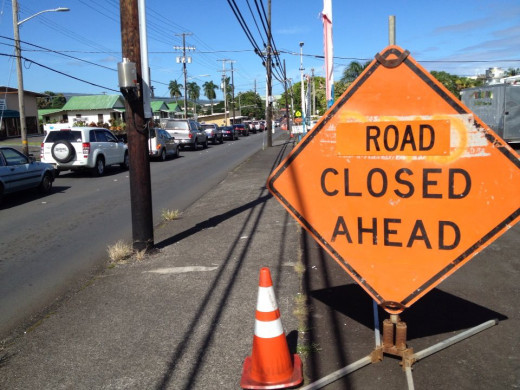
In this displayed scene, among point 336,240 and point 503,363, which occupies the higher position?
point 336,240

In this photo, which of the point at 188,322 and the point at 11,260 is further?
the point at 11,260

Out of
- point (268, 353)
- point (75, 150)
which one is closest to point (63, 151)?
point (75, 150)

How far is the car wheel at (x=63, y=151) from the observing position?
54.1 feet

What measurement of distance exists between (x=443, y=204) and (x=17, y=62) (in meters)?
22.2

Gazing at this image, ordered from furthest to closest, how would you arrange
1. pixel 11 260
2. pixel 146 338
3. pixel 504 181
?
pixel 11 260 → pixel 146 338 → pixel 504 181

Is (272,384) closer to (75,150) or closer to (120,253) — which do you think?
(120,253)

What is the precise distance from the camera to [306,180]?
3439 millimetres

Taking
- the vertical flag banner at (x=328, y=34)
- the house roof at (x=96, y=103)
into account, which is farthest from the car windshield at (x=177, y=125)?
the house roof at (x=96, y=103)

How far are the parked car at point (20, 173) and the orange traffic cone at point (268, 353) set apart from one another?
10274 millimetres

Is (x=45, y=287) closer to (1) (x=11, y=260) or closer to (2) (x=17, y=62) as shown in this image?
(1) (x=11, y=260)

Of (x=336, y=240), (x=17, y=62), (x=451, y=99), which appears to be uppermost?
(x=17, y=62)

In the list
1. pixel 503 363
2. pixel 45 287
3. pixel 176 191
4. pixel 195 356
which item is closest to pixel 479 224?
pixel 503 363

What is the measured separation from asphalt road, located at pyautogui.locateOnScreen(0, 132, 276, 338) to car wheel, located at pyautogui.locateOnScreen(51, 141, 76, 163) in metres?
0.76

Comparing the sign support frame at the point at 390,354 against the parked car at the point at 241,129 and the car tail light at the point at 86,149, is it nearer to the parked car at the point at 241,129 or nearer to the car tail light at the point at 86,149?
the car tail light at the point at 86,149
